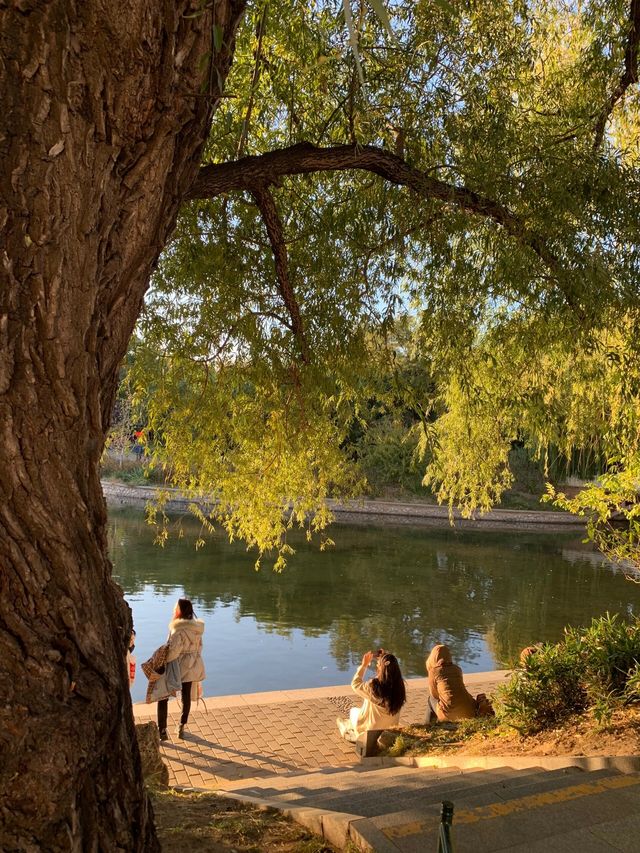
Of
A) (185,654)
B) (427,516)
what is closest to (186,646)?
(185,654)

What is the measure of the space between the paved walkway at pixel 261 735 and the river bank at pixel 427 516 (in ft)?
59.3

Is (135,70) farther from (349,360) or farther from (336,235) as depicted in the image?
(349,360)

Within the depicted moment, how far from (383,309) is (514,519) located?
22915 millimetres

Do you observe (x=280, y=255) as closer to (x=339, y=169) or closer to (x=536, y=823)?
(x=339, y=169)

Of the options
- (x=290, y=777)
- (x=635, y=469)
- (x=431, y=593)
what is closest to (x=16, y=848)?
(x=290, y=777)

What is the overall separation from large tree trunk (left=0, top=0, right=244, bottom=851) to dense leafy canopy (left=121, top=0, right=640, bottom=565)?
2057mm

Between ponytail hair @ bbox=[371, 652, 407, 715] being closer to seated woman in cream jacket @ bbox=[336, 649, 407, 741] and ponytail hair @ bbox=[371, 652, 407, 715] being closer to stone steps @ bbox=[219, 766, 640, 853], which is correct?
seated woman in cream jacket @ bbox=[336, 649, 407, 741]

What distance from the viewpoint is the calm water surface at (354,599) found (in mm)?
11406

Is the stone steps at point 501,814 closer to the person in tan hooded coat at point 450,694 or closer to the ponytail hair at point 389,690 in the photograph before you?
the ponytail hair at point 389,690

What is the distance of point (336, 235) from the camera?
5.97m

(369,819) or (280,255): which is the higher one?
(280,255)

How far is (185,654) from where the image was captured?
23.1 ft

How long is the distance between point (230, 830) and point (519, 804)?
1.27 metres

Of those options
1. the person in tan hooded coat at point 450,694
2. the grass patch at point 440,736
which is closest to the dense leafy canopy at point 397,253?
the person in tan hooded coat at point 450,694
